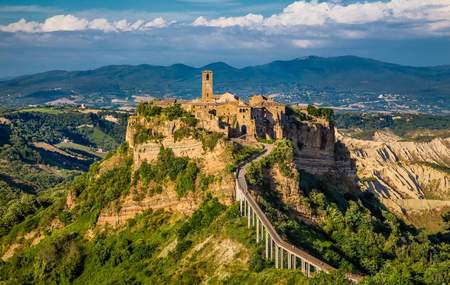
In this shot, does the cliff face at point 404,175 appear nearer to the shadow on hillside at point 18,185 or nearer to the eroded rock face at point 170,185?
the eroded rock face at point 170,185

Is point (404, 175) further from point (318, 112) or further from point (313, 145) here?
point (313, 145)

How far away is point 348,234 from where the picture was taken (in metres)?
65.2

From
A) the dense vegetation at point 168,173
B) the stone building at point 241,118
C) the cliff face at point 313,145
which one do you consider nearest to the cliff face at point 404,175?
the cliff face at point 313,145

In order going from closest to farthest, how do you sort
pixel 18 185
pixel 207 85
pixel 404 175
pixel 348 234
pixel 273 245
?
pixel 273 245, pixel 348 234, pixel 207 85, pixel 404 175, pixel 18 185

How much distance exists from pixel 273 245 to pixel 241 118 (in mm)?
25845

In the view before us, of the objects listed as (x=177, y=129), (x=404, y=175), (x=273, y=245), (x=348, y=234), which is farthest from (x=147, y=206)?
(x=404, y=175)

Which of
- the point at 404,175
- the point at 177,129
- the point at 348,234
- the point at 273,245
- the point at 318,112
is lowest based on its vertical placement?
the point at 404,175

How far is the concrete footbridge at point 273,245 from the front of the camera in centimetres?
4806

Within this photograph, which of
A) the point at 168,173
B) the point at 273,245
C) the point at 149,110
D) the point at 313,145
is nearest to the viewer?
the point at 273,245

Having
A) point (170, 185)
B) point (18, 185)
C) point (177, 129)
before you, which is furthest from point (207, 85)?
point (18, 185)

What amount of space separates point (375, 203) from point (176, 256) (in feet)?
135

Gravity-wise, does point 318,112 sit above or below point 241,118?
below

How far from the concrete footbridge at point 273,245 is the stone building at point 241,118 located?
13.6 metres

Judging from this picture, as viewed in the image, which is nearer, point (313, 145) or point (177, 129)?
point (177, 129)
